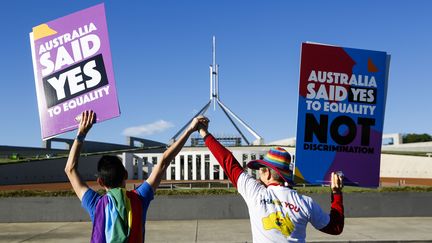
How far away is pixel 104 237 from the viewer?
2725 millimetres

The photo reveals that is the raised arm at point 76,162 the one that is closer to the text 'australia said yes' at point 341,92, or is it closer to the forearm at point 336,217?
the forearm at point 336,217

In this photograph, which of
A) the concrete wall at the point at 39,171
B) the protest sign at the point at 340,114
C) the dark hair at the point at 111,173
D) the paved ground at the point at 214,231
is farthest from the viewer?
the concrete wall at the point at 39,171

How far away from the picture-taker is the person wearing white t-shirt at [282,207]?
2.93 metres

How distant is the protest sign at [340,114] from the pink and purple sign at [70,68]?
5.57ft

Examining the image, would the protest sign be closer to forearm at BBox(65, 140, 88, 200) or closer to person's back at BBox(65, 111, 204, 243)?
person's back at BBox(65, 111, 204, 243)

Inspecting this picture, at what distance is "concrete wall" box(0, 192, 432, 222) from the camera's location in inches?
565

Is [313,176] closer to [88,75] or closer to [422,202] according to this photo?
[88,75]

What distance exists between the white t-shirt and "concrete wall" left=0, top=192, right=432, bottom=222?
454 inches

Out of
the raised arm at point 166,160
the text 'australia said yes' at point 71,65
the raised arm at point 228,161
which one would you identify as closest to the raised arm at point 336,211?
the raised arm at point 228,161


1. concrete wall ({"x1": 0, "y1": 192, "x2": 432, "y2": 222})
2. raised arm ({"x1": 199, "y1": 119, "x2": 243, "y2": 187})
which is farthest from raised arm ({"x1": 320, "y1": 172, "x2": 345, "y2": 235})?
concrete wall ({"x1": 0, "y1": 192, "x2": 432, "y2": 222})

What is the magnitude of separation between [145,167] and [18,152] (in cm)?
1528

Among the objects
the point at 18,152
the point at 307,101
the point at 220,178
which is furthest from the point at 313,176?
the point at 18,152

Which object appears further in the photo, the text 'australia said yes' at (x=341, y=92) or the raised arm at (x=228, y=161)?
the text 'australia said yes' at (x=341, y=92)

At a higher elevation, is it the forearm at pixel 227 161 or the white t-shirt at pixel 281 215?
the forearm at pixel 227 161
